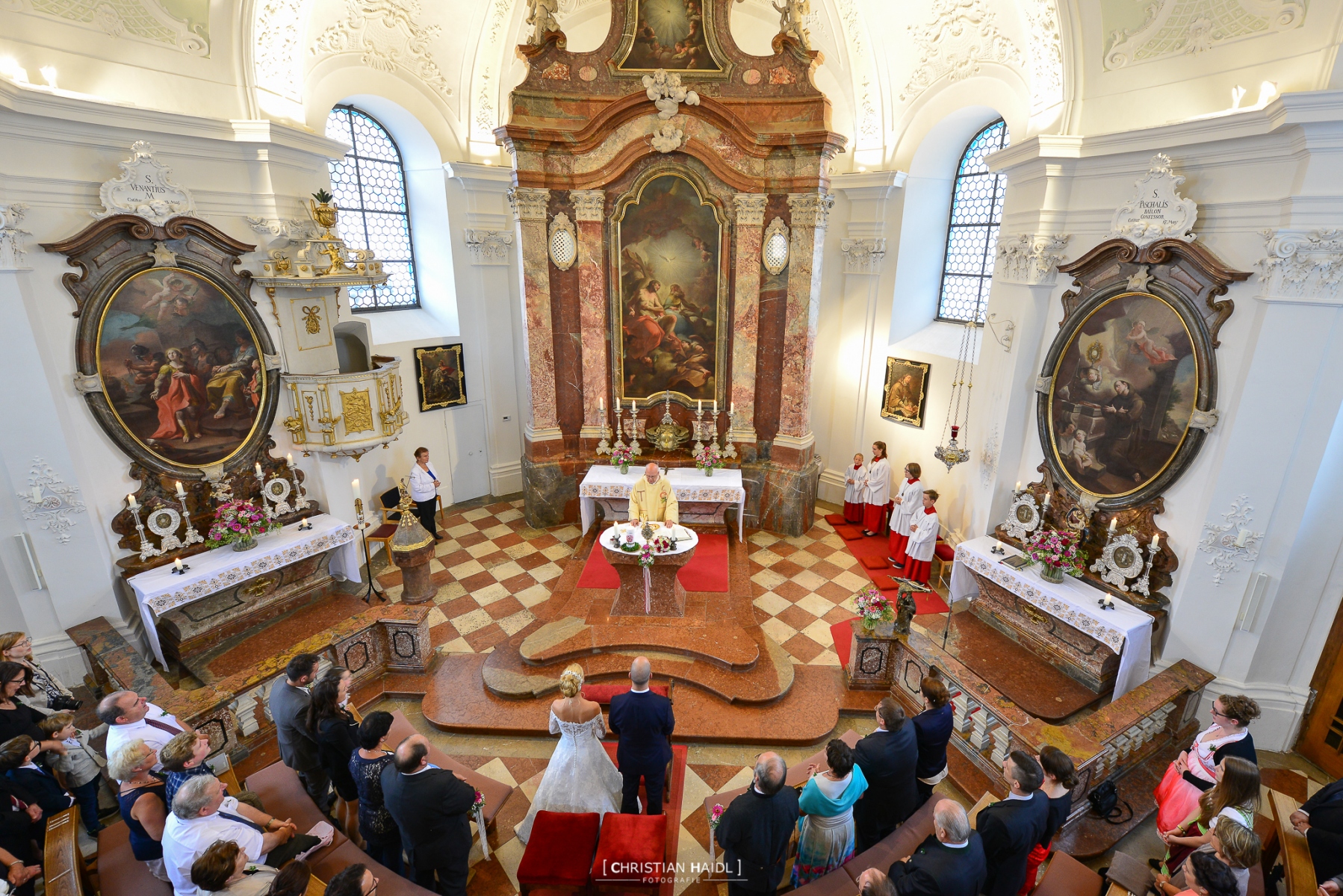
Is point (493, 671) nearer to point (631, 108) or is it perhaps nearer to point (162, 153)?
point (162, 153)

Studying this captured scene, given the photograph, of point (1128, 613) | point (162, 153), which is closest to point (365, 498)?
point (162, 153)

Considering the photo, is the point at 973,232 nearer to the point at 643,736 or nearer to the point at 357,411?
the point at 643,736

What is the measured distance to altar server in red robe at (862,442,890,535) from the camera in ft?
34.4

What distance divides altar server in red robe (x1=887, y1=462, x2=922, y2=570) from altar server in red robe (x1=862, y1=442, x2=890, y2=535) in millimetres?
572

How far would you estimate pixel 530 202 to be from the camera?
10.1 metres

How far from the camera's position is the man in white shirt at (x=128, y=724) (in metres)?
4.47

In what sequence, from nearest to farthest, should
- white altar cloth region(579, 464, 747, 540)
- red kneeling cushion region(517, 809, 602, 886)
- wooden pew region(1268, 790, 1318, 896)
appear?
wooden pew region(1268, 790, 1318, 896)
red kneeling cushion region(517, 809, 602, 886)
white altar cloth region(579, 464, 747, 540)

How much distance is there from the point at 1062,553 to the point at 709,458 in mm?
5224

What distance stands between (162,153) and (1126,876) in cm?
1108

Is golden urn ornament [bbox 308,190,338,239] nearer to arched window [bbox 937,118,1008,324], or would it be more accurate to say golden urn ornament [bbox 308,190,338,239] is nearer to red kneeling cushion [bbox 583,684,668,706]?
red kneeling cushion [bbox 583,684,668,706]

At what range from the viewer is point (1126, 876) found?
4438 mm

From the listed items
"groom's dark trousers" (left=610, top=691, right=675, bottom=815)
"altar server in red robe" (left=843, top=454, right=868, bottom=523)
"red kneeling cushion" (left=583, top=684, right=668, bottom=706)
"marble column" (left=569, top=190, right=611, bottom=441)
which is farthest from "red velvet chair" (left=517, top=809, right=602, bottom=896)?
"altar server in red robe" (left=843, top=454, right=868, bottom=523)

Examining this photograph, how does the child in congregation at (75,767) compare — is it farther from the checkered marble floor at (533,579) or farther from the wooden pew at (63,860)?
the checkered marble floor at (533,579)

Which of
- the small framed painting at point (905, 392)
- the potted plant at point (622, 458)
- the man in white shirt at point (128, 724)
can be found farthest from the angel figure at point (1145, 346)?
the man in white shirt at point (128, 724)
